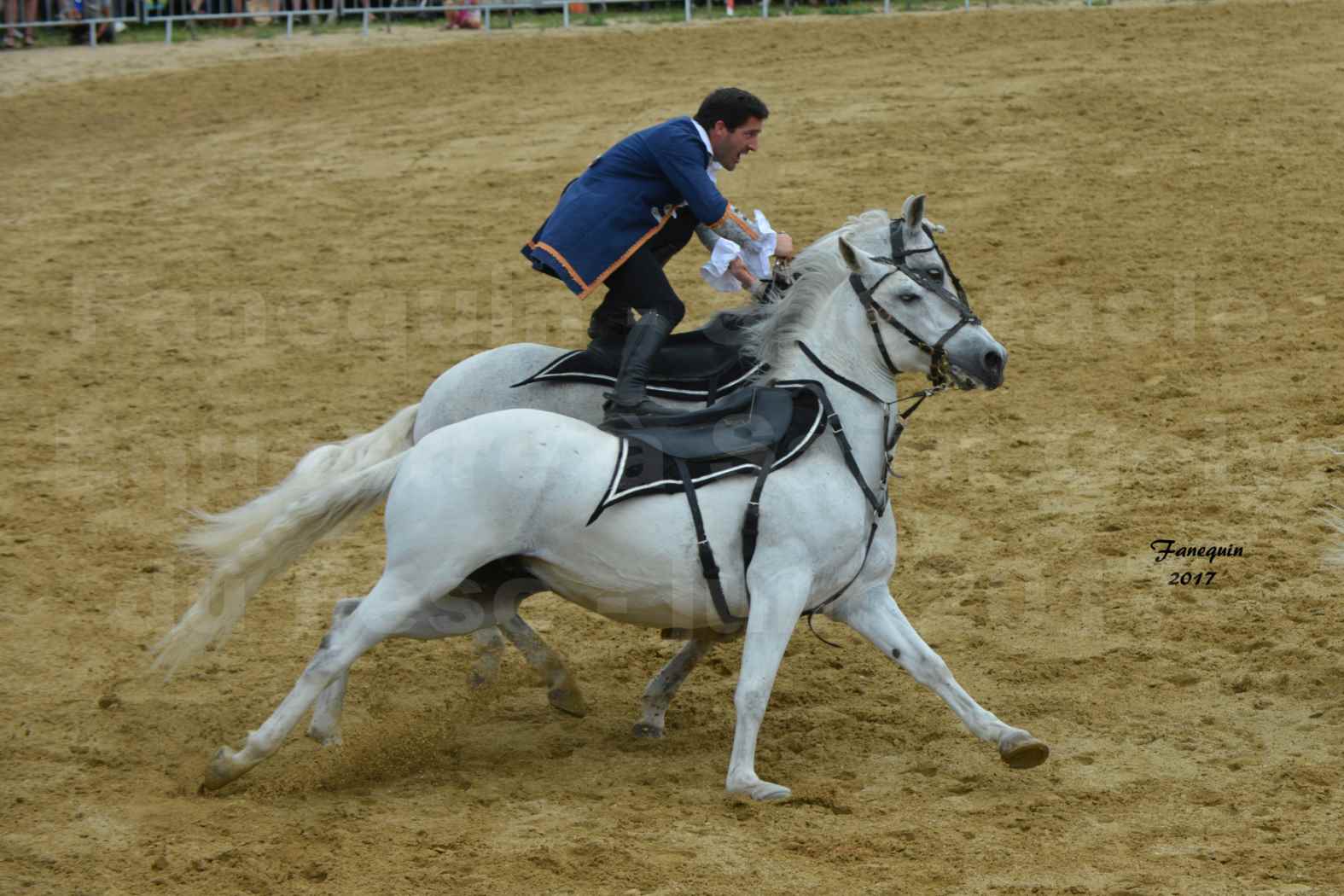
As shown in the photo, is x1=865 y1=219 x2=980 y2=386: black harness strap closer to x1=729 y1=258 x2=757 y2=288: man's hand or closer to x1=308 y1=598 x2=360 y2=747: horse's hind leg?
x1=729 y1=258 x2=757 y2=288: man's hand

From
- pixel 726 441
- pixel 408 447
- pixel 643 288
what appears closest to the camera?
pixel 726 441

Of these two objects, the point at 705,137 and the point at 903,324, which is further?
the point at 705,137

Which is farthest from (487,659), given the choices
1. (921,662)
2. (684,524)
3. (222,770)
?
(921,662)

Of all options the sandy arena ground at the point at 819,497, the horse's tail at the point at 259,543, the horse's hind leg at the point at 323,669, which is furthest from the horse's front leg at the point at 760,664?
the horse's tail at the point at 259,543

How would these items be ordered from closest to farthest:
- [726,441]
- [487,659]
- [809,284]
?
[726,441]
[809,284]
[487,659]

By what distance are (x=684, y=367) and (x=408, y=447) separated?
4.27 feet

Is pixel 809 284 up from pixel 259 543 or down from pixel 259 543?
up

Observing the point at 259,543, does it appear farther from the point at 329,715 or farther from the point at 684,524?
the point at 684,524

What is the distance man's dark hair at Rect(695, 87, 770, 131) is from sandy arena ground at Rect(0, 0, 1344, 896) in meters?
2.59

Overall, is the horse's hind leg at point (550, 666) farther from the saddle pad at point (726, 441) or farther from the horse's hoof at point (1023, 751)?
the horse's hoof at point (1023, 751)

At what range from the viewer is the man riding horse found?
652 centimetres

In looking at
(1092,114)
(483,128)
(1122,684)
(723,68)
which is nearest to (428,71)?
(483,128)

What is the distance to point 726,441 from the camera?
243 inches

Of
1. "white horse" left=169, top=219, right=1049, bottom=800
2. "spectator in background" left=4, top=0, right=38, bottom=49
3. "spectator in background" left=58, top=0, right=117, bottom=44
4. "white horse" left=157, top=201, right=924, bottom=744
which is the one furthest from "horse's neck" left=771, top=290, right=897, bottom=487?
"spectator in background" left=4, top=0, right=38, bottom=49
